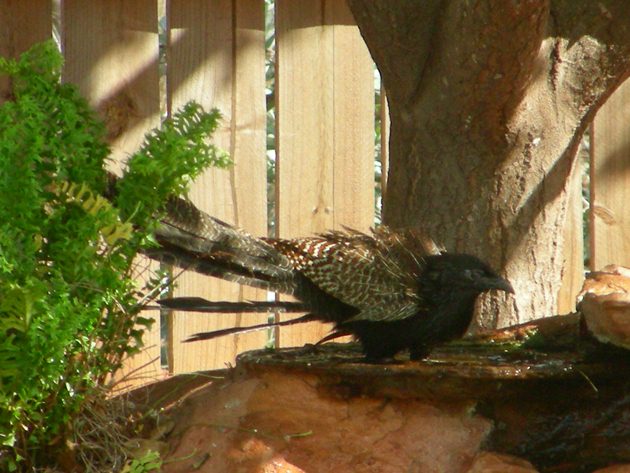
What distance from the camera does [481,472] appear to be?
13.5 ft

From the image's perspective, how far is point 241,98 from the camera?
591 cm

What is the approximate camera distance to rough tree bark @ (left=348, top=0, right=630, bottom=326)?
5.06 metres

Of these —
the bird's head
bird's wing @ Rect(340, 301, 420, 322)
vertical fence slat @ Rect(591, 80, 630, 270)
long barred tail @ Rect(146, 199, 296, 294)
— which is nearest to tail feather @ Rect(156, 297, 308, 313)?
long barred tail @ Rect(146, 199, 296, 294)

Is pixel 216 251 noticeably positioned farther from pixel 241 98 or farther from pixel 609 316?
pixel 241 98

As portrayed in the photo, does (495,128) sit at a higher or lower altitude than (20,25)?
lower

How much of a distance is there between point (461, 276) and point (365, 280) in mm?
406

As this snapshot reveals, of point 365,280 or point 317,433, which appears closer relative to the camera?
point 317,433

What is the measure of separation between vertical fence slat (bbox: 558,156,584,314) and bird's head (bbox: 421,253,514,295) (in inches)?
63.6

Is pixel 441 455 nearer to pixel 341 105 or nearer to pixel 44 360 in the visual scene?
pixel 44 360

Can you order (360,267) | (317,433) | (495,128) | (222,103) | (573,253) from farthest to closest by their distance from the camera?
1. (573,253)
2. (222,103)
3. (495,128)
4. (360,267)
5. (317,433)

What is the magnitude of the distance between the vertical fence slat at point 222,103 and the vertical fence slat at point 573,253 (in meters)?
1.69

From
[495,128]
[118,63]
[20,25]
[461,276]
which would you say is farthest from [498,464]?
[20,25]

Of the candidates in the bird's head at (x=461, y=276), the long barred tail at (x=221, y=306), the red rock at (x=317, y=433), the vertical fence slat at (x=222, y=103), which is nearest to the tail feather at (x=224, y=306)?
the long barred tail at (x=221, y=306)

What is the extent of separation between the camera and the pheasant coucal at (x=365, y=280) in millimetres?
4535
